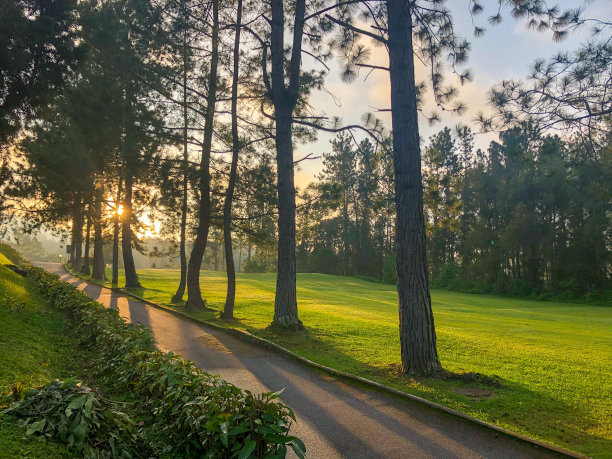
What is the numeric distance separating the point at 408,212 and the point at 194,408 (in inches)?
214

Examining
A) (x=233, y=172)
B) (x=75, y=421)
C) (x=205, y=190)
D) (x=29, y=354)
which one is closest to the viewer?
(x=75, y=421)

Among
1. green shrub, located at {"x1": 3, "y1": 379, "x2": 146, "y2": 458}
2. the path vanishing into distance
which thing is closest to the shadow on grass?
the path vanishing into distance

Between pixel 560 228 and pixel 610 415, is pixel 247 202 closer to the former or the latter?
pixel 610 415

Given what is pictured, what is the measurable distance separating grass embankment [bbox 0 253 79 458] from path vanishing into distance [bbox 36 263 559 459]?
253 centimetres

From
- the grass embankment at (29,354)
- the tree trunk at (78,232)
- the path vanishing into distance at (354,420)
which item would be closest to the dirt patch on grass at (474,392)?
the path vanishing into distance at (354,420)

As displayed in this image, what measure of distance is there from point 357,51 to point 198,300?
11177 mm

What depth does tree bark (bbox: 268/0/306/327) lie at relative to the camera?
12008 millimetres

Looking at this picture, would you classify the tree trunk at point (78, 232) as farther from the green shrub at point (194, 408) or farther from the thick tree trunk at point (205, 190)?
the green shrub at point (194, 408)

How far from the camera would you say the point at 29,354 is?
697 cm

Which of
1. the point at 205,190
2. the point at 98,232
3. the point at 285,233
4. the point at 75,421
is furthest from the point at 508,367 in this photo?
the point at 98,232

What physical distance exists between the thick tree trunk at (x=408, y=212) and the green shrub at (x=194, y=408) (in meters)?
3.39

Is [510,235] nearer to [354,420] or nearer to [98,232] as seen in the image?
[98,232]

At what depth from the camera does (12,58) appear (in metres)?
11.0

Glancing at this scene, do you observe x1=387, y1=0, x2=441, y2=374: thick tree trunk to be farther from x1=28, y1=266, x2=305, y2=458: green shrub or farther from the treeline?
the treeline
